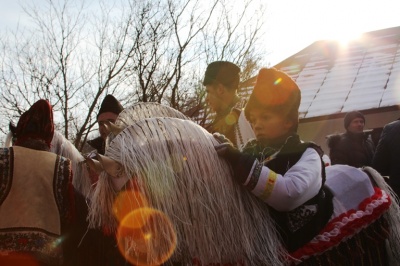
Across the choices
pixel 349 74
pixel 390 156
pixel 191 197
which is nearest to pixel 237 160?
pixel 191 197

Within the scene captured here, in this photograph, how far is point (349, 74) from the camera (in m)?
11.9

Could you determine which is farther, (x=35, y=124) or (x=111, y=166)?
(x=35, y=124)

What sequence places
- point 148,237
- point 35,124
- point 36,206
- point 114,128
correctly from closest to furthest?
1. point 148,237
2. point 114,128
3. point 36,206
4. point 35,124

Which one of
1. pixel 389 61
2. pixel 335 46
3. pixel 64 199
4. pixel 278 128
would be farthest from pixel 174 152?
pixel 335 46

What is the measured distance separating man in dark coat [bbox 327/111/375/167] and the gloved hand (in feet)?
15.5

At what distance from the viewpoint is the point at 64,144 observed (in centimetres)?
302

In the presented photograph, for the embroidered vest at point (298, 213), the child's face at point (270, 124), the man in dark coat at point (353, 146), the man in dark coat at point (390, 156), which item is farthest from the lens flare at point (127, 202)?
the man in dark coat at point (353, 146)

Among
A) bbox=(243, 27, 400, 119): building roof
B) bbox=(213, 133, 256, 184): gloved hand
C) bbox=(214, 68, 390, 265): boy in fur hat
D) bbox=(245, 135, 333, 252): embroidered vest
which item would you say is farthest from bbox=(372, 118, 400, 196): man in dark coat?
bbox=(243, 27, 400, 119): building roof

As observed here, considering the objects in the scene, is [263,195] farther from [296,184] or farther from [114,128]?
[114,128]

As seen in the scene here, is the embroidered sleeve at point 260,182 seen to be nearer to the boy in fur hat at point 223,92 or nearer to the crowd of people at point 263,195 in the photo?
the crowd of people at point 263,195

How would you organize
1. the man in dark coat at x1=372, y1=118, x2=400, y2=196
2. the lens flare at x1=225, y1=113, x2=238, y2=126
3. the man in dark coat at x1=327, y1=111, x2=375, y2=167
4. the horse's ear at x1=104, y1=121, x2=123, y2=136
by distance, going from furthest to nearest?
the man in dark coat at x1=327, y1=111, x2=375, y2=167 < the man in dark coat at x1=372, y1=118, x2=400, y2=196 < the lens flare at x1=225, y1=113, x2=238, y2=126 < the horse's ear at x1=104, y1=121, x2=123, y2=136

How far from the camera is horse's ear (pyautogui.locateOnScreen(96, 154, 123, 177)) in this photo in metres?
1.47

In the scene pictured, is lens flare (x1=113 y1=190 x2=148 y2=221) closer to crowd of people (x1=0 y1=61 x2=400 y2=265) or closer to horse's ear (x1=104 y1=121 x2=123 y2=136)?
crowd of people (x1=0 y1=61 x2=400 y2=265)

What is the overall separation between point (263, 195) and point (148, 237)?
436 mm
